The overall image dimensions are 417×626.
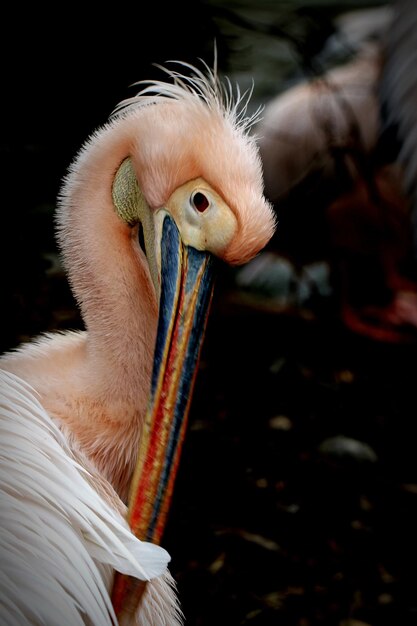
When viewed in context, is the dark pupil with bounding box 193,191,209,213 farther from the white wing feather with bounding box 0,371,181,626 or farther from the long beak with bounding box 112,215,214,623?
the white wing feather with bounding box 0,371,181,626

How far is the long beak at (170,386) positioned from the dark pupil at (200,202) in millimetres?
71

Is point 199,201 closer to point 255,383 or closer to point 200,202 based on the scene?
point 200,202

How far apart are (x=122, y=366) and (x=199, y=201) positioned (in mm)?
330

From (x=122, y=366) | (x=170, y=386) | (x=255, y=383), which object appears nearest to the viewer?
(x=170, y=386)

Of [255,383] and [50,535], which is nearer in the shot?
[50,535]

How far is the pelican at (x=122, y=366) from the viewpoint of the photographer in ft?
4.00

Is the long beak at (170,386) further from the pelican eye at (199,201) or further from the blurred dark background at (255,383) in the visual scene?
the blurred dark background at (255,383)

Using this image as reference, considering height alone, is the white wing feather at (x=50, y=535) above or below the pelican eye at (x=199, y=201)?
below

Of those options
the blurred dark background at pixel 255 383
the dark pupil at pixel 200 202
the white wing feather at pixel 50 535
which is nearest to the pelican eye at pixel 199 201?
the dark pupil at pixel 200 202

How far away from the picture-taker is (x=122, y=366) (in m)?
1.44

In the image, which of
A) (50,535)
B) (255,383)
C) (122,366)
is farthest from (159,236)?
(255,383)

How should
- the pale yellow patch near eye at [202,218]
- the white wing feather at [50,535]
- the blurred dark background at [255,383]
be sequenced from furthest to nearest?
the blurred dark background at [255,383], the pale yellow patch near eye at [202,218], the white wing feather at [50,535]

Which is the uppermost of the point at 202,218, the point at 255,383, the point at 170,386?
the point at 202,218

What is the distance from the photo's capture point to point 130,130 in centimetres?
144
